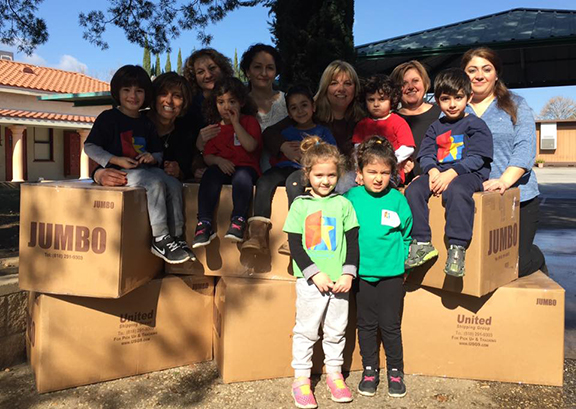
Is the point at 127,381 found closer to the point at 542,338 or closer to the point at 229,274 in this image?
the point at 229,274

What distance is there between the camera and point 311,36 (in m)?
6.14

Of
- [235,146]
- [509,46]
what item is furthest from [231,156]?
[509,46]

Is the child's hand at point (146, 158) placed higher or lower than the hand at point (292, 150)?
lower

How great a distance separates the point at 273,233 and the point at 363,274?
571 mm

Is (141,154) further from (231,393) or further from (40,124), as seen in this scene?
(40,124)

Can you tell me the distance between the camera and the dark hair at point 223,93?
299 centimetres

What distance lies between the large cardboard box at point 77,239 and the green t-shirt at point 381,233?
3.98 ft

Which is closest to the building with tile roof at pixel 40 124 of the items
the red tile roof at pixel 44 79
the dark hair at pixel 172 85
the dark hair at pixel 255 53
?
the red tile roof at pixel 44 79

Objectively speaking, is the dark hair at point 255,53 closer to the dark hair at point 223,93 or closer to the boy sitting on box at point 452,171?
the dark hair at point 223,93

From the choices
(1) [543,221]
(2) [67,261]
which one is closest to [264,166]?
(2) [67,261]

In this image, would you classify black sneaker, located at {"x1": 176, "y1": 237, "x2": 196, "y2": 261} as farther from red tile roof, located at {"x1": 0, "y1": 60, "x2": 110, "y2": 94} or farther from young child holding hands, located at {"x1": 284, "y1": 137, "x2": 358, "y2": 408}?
red tile roof, located at {"x1": 0, "y1": 60, "x2": 110, "y2": 94}

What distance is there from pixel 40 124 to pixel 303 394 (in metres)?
18.8

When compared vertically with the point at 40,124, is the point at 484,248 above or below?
below

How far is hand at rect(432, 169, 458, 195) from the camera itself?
2.51 m
